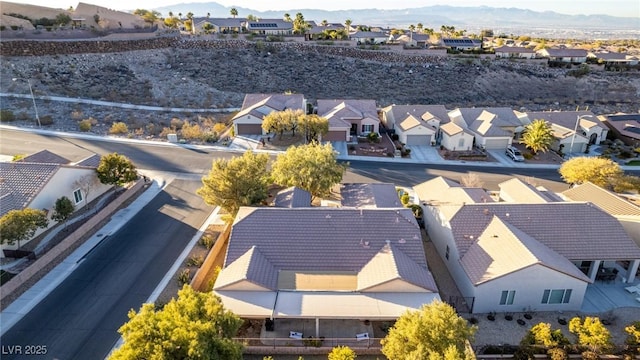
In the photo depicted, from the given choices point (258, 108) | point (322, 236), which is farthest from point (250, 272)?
point (258, 108)

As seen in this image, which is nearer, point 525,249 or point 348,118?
point 525,249

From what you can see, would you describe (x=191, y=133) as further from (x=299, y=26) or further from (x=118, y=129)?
(x=299, y=26)

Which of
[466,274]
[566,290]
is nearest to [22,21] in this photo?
[466,274]

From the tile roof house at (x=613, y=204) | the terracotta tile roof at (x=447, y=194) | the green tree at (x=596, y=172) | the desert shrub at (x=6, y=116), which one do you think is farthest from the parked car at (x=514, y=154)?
the desert shrub at (x=6, y=116)

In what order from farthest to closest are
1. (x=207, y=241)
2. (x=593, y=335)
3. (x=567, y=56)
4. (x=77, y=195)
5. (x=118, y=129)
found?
(x=567, y=56) < (x=118, y=129) < (x=77, y=195) < (x=207, y=241) < (x=593, y=335)

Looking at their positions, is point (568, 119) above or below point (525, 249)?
above

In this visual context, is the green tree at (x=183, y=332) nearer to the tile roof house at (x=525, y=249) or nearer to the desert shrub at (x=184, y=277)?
the desert shrub at (x=184, y=277)

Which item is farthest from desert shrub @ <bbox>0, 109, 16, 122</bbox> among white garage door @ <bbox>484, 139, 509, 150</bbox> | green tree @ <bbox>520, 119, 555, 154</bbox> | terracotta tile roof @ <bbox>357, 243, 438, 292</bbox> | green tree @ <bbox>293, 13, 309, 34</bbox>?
green tree @ <bbox>293, 13, 309, 34</bbox>
